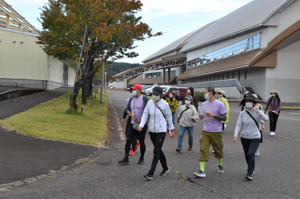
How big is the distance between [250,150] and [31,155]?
5080 millimetres

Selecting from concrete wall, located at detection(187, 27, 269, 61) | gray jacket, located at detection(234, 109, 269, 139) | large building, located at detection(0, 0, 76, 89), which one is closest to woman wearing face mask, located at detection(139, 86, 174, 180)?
gray jacket, located at detection(234, 109, 269, 139)

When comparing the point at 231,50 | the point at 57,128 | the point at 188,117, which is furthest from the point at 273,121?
the point at 231,50

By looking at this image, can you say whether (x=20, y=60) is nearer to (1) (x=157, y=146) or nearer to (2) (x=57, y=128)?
(2) (x=57, y=128)

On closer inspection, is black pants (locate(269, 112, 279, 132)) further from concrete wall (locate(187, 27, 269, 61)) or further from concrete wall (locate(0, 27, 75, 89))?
concrete wall (locate(187, 27, 269, 61))

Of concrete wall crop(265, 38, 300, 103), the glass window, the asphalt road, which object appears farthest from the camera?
the glass window

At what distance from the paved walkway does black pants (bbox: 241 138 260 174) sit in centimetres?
391

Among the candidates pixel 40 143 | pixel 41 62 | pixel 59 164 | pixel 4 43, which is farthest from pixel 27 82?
pixel 59 164

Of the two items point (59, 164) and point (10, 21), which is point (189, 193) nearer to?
point (59, 164)

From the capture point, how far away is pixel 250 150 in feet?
19.2

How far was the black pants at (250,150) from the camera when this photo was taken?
573 centimetres

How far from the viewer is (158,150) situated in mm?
5863

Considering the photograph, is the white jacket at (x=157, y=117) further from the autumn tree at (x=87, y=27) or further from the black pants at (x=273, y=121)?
the autumn tree at (x=87, y=27)

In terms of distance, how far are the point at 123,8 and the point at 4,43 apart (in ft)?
46.7

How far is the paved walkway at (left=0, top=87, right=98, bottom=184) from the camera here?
19.4ft
